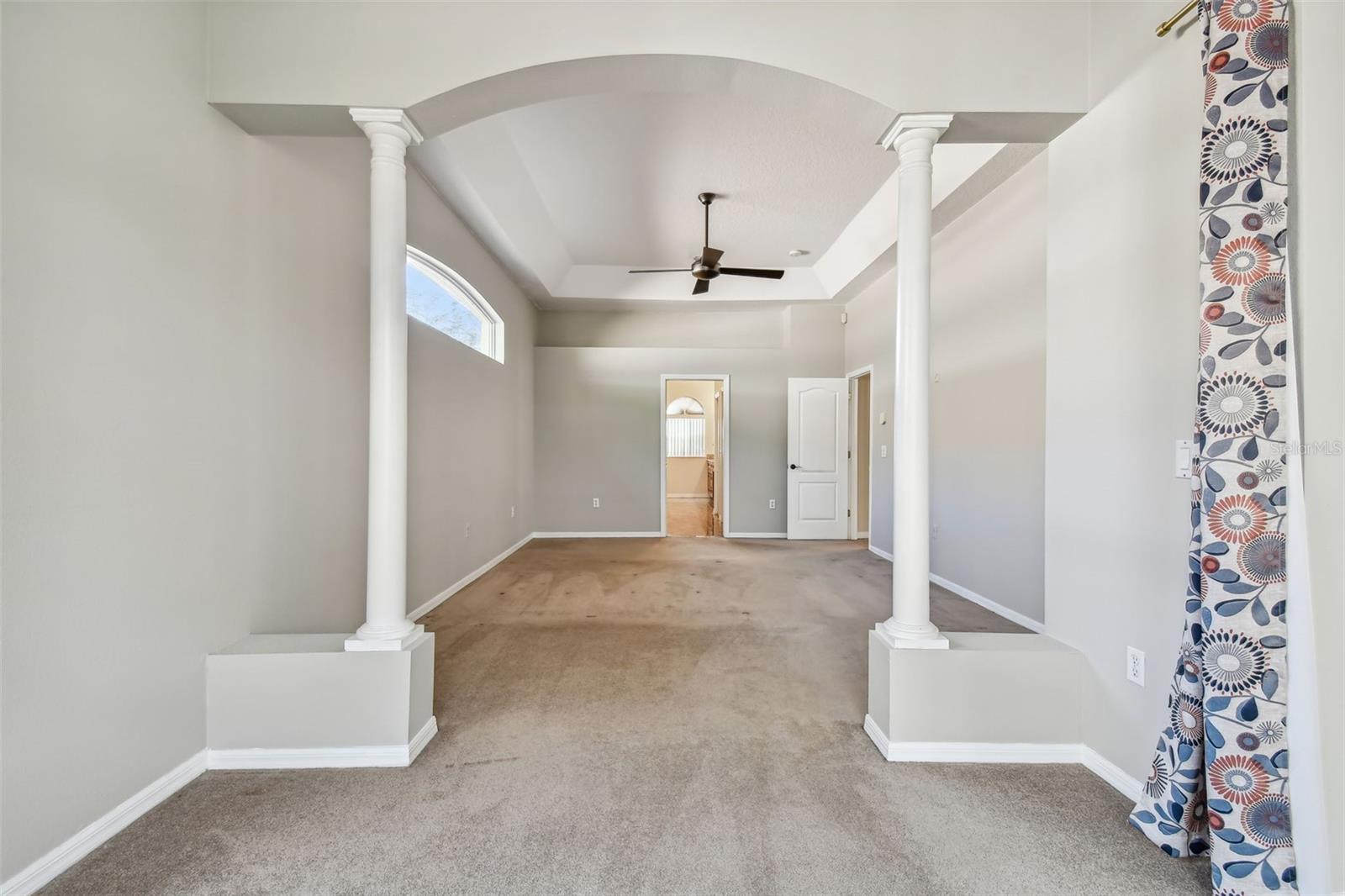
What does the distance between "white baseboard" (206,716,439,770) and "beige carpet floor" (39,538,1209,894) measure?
5cm

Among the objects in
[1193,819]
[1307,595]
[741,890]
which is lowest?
[741,890]

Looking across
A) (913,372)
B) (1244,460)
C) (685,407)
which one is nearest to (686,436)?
(685,407)

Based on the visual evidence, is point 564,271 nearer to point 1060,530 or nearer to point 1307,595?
point 1060,530

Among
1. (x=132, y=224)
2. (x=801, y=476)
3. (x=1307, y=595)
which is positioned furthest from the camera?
(x=801, y=476)

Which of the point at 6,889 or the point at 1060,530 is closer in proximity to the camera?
the point at 6,889

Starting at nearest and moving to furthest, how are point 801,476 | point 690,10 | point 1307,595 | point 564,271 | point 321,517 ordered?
point 1307,595 < point 690,10 < point 321,517 < point 564,271 < point 801,476

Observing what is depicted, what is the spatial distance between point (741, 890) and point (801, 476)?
5.43 m

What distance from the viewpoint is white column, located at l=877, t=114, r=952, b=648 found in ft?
6.76

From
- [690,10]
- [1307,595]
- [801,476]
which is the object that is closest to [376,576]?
[690,10]

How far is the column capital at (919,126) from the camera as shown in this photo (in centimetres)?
203

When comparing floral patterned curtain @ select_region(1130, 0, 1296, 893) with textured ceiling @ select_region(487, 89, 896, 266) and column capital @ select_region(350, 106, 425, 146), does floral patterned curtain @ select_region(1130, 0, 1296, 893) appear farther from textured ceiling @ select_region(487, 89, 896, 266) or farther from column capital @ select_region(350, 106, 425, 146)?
column capital @ select_region(350, 106, 425, 146)

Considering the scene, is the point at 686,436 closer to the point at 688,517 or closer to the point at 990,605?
the point at 688,517

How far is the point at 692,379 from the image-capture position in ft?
22.1

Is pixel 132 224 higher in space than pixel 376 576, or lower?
higher
